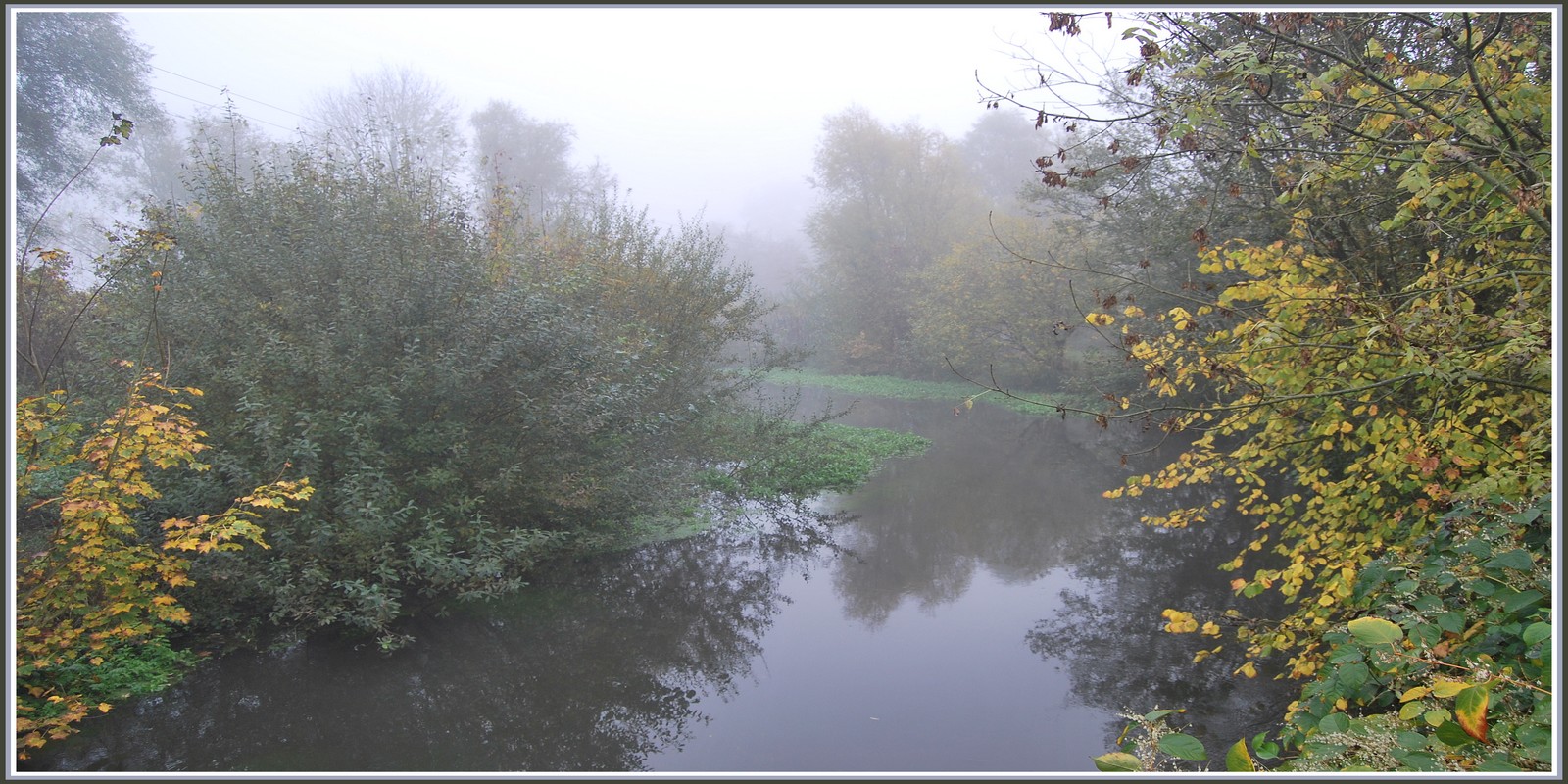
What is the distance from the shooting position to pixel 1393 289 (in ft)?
19.5

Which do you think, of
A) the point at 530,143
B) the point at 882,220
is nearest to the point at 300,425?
the point at 882,220

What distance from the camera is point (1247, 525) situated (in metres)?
10.1

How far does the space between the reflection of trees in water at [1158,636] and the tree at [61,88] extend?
8.41 m

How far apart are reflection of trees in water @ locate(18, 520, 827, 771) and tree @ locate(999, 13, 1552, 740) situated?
345 centimetres

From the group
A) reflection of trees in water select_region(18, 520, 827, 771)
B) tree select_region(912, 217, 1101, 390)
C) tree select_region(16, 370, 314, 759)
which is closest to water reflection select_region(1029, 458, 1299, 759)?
reflection of trees in water select_region(18, 520, 827, 771)

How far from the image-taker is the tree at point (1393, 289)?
128 inches

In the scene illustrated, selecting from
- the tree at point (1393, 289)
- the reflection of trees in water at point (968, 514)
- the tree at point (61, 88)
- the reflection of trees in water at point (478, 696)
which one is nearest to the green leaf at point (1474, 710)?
the tree at point (1393, 289)

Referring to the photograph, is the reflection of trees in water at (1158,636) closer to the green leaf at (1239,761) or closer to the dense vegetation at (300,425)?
the green leaf at (1239,761)

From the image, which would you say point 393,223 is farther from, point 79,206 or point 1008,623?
point 1008,623

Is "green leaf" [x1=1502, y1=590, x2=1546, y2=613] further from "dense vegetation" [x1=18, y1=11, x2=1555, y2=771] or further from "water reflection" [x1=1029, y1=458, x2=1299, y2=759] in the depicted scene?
"water reflection" [x1=1029, y1=458, x2=1299, y2=759]

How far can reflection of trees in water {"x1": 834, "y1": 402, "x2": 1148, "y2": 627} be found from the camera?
8484 mm

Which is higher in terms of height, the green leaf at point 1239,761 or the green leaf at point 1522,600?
the green leaf at point 1522,600

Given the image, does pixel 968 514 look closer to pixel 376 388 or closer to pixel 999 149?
pixel 376 388

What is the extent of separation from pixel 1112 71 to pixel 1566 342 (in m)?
2.60
